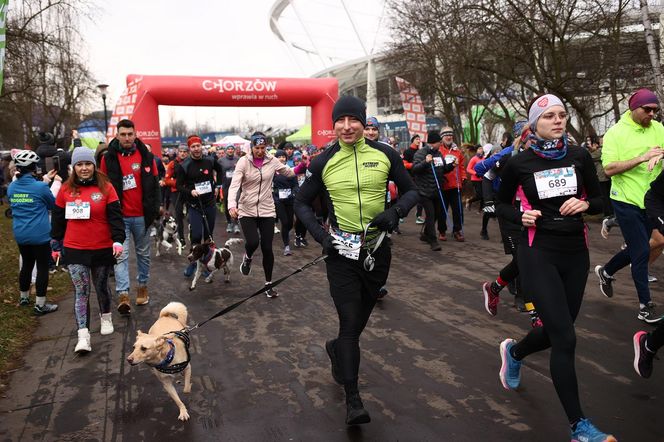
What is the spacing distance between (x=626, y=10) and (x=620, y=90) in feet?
6.58

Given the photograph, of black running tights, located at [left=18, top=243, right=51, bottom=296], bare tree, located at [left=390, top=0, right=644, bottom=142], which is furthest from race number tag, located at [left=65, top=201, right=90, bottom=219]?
bare tree, located at [left=390, top=0, right=644, bottom=142]

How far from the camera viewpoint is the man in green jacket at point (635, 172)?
507cm

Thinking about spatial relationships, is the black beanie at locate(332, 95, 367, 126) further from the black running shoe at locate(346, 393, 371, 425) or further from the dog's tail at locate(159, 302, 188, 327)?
the dog's tail at locate(159, 302, 188, 327)

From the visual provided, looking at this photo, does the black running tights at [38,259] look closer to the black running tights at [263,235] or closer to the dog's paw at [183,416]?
the black running tights at [263,235]

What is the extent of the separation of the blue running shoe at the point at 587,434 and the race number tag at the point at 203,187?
21.8 feet

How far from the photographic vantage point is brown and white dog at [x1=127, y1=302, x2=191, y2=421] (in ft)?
12.0

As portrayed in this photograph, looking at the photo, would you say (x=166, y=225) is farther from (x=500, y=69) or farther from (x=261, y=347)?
(x=500, y=69)

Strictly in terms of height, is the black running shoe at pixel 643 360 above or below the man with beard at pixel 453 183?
below

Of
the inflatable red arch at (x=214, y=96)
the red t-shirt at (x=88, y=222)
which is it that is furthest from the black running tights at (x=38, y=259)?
the inflatable red arch at (x=214, y=96)

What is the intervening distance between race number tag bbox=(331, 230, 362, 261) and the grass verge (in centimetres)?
317

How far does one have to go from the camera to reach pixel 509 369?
382 cm

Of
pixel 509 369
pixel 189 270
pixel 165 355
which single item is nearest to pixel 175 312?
pixel 165 355

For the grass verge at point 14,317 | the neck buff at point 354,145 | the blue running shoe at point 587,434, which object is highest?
the neck buff at point 354,145

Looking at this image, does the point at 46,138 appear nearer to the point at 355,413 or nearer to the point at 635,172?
the point at 355,413
